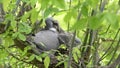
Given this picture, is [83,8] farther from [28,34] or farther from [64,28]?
[64,28]

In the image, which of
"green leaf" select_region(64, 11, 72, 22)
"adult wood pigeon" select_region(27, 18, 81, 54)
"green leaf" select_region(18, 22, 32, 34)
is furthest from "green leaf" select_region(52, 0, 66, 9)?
"adult wood pigeon" select_region(27, 18, 81, 54)

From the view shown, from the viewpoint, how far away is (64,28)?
6.08 feet

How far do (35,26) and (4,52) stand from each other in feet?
0.84

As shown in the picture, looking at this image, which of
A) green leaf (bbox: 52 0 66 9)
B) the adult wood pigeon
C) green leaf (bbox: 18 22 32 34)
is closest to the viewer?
green leaf (bbox: 52 0 66 9)

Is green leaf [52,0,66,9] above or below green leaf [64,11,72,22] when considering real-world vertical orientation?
above

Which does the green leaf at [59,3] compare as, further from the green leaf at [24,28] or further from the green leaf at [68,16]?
the green leaf at [24,28]

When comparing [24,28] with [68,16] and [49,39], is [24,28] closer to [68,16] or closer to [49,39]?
[49,39]

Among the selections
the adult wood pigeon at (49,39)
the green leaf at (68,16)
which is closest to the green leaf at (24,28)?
the adult wood pigeon at (49,39)

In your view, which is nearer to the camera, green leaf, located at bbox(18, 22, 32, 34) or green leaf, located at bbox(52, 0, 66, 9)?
green leaf, located at bbox(52, 0, 66, 9)

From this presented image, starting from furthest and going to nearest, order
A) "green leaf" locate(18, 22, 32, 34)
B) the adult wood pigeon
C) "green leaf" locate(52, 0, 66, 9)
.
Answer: the adult wood pigeon, "green leaf" locate(18, 22, 32, 34), "green leaf" locate(52, 0, 66, 9)

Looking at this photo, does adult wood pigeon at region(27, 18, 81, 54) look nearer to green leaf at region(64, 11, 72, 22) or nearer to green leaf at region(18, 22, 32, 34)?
green leaf at region(18, 22, 32, 34)

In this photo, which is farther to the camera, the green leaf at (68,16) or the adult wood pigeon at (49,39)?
the adult wood pigeon at (49,39)

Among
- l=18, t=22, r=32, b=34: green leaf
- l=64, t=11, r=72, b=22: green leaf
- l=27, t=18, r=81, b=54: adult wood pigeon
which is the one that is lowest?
l=27, t=18, r=81, b=54: adult wood pigeon

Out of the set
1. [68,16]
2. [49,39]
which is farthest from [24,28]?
[68,16]
